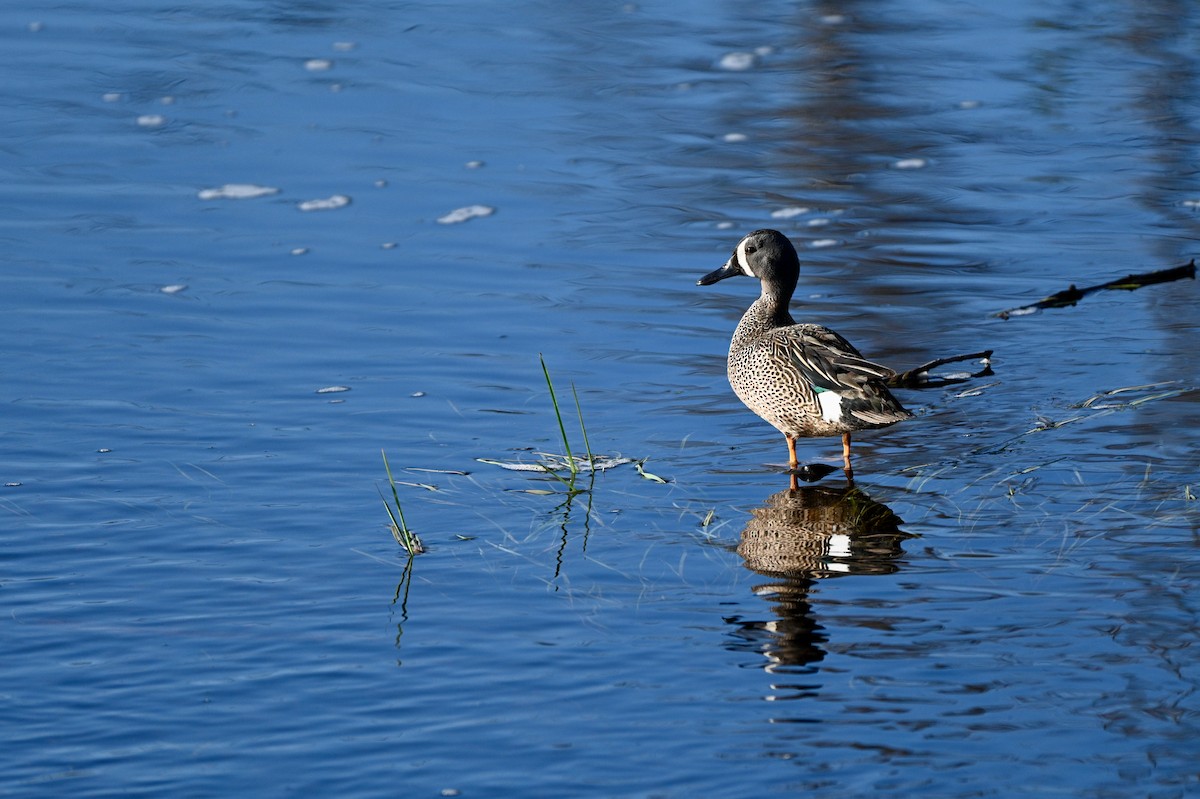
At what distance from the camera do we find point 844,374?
245 inches

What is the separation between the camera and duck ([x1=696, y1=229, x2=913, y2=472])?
20.1 feet

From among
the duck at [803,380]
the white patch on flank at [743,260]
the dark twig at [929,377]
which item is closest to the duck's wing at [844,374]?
the duck at [803,380]

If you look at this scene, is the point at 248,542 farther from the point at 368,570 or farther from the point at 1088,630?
the point at 1088,630

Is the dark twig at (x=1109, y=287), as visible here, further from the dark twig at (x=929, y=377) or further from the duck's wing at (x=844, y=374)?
the duck's wing at (x=844, y=374)

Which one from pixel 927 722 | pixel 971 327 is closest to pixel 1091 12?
pixel 971 327

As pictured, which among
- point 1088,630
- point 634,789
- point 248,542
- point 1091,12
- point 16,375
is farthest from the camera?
point 1091,12

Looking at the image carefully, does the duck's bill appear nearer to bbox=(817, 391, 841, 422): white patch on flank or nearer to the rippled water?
the rippled water

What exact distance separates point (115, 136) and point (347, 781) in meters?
7.70

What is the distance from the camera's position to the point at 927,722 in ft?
13.9

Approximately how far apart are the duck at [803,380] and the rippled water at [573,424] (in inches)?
8.6

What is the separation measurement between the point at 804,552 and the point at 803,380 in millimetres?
935

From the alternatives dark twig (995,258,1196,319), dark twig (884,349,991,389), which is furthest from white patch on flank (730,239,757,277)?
dark twig (995,258,1196,319)

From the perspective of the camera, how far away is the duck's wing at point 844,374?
6.12m

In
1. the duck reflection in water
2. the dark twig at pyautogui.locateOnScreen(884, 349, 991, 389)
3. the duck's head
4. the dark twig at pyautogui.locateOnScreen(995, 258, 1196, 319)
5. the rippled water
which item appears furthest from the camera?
the dark twig at pyautogui.locateOnScreen(995, 258, 1196, 319)
